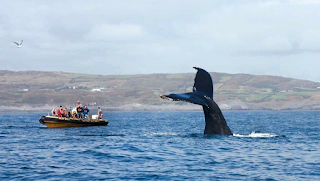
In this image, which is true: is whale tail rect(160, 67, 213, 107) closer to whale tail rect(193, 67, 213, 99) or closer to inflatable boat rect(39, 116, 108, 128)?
whale tail rect(193, 67, 213, 99)

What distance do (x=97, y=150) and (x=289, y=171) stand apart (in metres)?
11.8

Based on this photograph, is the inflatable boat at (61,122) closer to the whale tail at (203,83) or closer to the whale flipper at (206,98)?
the whale flipper at (206,98)

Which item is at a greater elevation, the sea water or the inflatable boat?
the inflatable boat

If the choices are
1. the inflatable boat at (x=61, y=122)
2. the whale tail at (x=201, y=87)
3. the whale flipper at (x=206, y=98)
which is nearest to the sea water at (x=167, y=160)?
the whale flipper at (x=206, y=98)

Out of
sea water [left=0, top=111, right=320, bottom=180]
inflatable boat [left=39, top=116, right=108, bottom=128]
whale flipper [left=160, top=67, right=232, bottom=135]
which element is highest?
→ whale flipper [left=160, top=67, right=232, bottom=135]

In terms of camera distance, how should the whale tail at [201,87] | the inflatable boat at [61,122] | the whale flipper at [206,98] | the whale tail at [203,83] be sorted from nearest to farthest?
1. the whale flipper at [206,98]
2. the whale tail at [201,87]
3. the whale tail at [203,83]
4. the inflatable boat at [61,122]

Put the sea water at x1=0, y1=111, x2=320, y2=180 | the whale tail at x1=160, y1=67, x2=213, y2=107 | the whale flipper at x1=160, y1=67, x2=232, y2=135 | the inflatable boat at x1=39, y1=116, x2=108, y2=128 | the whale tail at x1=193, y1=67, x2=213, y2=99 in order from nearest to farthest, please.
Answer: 1. the sea water at x1=0, y1=111, x2=320, y2=180
2. the whale flipper at x1=160, y1=67, x2=232, y2=135
3. the whale tail at x1=160, y1=67, x2=213, y2=107
4. the whale tail at x1=193, y1=67, x2=213, y2=99
5. the inflatable boat at x1=39, y1=116, x2=108, y2=128

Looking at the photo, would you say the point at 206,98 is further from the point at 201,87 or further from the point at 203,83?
the point at 203,83

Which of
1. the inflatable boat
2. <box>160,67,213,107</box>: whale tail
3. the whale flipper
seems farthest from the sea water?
the inflatable boat

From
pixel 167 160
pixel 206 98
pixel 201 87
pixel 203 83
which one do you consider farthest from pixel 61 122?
pixel 167 160

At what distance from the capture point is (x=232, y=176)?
64.9 ft

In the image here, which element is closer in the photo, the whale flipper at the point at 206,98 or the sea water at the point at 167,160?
the sea water at the point at 167,160

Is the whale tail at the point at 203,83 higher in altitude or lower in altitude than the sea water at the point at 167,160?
higher

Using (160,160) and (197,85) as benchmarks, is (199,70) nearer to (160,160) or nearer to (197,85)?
(197,85)
